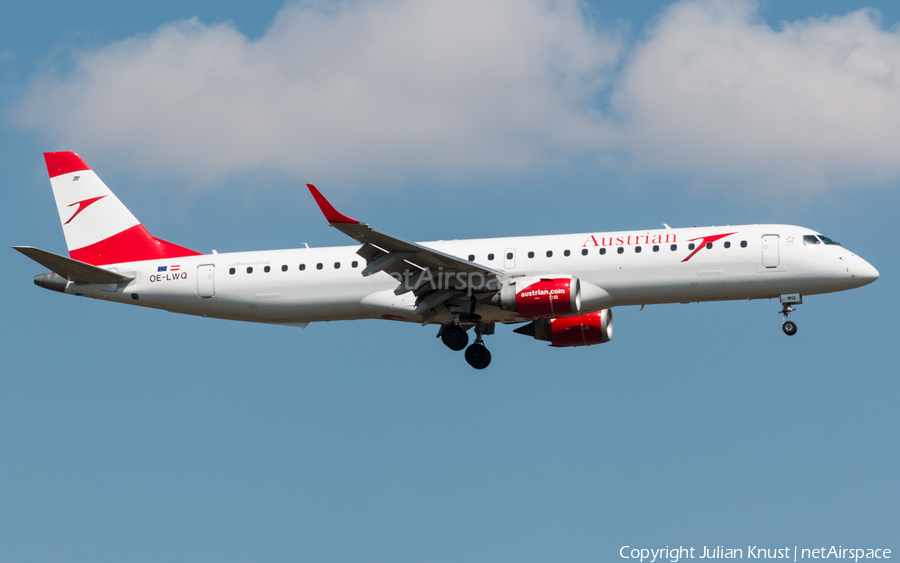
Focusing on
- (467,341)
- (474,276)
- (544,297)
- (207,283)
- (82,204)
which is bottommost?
(467,341)

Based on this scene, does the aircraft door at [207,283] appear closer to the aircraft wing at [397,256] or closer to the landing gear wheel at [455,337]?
the aircraft wing at [397,256]

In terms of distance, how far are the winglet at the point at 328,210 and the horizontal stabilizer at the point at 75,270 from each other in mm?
11389

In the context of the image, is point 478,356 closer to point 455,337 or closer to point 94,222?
A: point 455,337

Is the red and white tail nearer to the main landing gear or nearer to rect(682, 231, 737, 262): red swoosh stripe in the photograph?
the main landing gear

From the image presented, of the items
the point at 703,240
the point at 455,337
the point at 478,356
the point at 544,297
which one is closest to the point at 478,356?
the point at 478,356

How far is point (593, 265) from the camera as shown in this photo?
35688mm

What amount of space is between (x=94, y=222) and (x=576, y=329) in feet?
64.2

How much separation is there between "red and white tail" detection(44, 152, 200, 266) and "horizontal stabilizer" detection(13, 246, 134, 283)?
4.76 feet

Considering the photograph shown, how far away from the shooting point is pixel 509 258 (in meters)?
36.8

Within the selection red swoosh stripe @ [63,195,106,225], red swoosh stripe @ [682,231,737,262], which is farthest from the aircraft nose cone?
red swoosh stripe @ [63,195,106,225]

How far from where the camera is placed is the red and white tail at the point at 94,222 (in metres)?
40.8

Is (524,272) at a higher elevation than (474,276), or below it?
higher

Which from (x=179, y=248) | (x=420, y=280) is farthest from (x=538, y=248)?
(x=179, y=248)

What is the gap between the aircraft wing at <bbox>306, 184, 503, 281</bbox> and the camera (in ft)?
107
